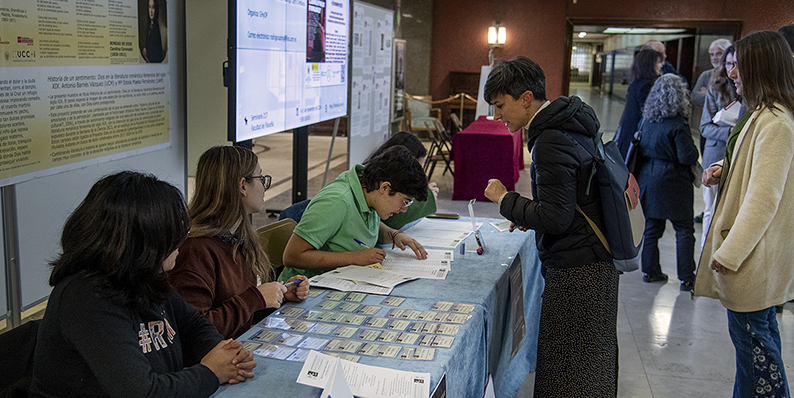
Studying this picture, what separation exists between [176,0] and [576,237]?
2.49 metres

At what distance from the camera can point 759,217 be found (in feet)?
6.88

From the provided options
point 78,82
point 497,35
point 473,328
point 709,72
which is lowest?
point 473,328

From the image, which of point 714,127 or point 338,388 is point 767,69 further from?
point 714,127

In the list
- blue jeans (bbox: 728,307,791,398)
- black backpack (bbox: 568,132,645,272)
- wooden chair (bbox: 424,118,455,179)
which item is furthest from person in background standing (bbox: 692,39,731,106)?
black backpack (bbox: 568,132,645,272)

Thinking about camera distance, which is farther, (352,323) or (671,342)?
(671,342)

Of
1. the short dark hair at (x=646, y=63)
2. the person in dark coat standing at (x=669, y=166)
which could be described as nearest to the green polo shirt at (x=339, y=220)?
the person in dark coat standing at (x=669, y=166)

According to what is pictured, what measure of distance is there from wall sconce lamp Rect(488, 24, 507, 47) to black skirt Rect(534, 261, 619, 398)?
1025cm

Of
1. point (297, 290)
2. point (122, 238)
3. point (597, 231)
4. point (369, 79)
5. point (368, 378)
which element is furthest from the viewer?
point (369, 79)

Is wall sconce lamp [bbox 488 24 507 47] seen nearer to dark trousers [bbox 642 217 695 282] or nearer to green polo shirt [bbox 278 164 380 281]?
dark trousers [bbox 642 217 695 282]

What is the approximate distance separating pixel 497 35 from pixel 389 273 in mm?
10387

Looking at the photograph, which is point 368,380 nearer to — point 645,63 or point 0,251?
point 0,251

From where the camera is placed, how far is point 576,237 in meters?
2.09

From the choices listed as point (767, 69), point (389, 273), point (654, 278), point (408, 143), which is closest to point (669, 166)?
point (654, 278)

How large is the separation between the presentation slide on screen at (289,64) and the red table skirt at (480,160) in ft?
5.99
